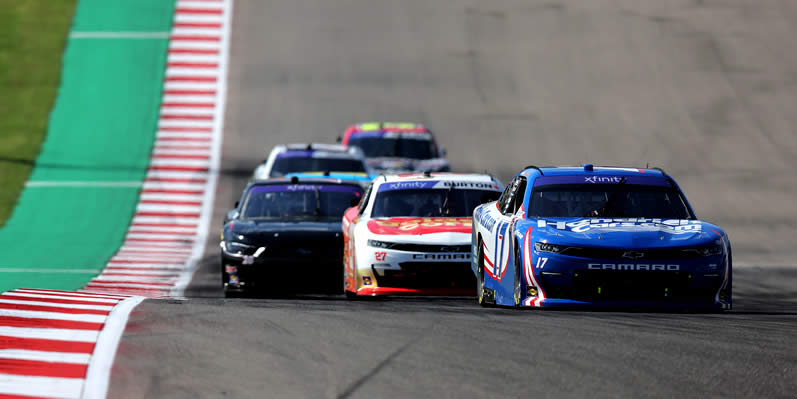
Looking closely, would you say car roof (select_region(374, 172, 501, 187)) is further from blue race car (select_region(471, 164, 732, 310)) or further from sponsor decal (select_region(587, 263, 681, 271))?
sponsor decal (select_region(587, 263, 681, 271))

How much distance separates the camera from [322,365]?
8.06m

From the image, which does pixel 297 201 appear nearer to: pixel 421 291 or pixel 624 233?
pixel 421 291

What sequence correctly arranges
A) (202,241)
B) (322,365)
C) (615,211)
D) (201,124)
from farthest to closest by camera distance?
(201,124) < (202,241) < (615,211) < (322,365)

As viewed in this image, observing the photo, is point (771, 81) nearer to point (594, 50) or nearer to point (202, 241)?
point (594, 50)

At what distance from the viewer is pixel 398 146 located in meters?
26.3

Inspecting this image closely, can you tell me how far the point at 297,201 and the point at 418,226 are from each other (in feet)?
10.7

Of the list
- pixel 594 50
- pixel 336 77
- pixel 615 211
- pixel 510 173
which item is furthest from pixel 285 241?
pixel 594 50

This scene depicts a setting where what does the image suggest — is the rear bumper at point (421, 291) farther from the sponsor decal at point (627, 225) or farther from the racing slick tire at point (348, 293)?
the sponsor decal at point (627, 225)

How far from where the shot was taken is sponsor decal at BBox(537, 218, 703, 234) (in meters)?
10.7

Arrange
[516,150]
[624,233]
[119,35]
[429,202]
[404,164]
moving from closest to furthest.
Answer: [624,233]
[429,202]
[404,164]
[516,150]
[119,35]

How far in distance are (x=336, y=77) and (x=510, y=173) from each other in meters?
7.96

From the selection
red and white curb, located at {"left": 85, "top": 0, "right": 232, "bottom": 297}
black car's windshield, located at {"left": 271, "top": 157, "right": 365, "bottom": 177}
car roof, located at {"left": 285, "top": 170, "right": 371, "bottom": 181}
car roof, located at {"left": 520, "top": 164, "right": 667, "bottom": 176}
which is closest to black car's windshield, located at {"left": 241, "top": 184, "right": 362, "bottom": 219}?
red and white curb, located at {"left": 85, "top": 0, "right": 232, "bottom": 297}

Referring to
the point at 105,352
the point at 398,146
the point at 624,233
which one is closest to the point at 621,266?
the point at 624,233

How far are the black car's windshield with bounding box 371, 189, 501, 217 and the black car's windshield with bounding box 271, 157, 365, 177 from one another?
23.8 feet
